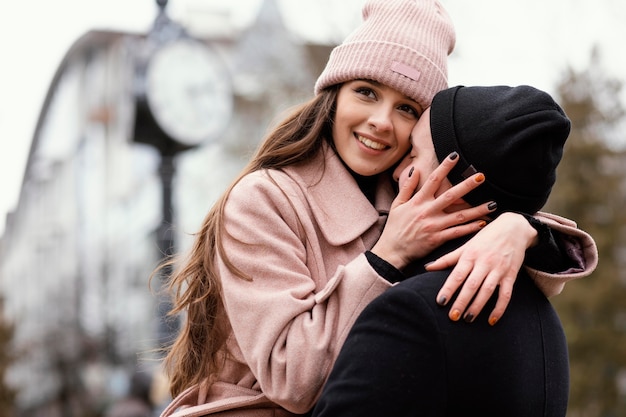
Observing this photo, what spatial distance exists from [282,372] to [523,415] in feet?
2.15

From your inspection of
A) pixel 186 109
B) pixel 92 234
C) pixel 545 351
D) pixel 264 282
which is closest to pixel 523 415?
pixel 545 351

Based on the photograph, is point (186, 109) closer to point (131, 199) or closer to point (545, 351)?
point (545, 351)

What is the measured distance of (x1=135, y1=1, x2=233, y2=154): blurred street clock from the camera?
27.0 feet

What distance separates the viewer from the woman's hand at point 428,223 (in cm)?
260

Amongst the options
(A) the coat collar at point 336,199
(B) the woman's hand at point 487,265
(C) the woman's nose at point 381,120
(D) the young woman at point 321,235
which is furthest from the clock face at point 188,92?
(B) the woman's hand at point 487,265

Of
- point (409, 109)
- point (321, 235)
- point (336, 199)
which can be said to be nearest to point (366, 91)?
point (409, 109)

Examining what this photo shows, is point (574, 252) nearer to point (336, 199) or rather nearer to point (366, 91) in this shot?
point (336, 199)

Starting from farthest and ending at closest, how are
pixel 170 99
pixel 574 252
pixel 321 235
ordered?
1. pixel 170 99
2. pixel 321 235
3. pixel 574 252

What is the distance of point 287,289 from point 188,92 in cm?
597

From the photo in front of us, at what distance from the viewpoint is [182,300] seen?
10.3 ft

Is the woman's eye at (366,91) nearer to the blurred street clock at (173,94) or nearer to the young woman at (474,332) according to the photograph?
the young woman at (474,332)

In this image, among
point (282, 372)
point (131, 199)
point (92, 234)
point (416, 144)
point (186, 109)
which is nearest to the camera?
point (282, 372)

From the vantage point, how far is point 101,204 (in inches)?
2281

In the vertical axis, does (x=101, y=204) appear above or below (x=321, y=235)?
below
